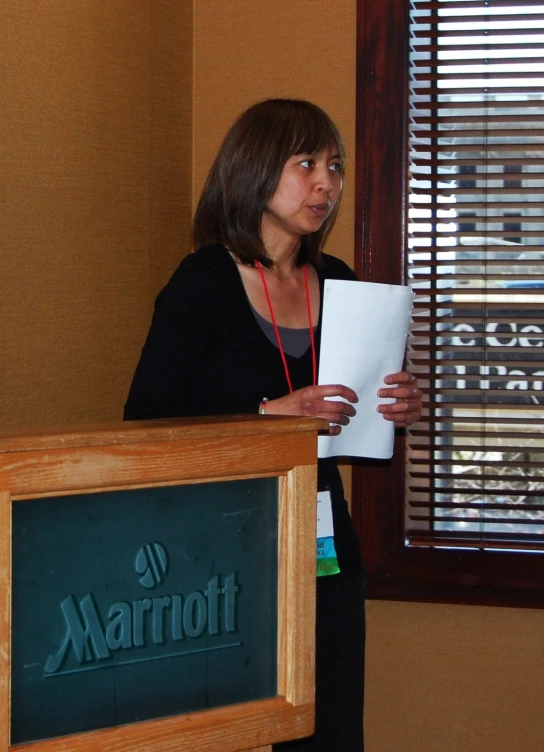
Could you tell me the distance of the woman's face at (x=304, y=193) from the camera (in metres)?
1.74

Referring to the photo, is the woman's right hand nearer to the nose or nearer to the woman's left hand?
the woman's left hand

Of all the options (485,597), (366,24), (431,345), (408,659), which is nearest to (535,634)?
(485,597)

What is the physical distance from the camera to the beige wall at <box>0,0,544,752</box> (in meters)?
1.75

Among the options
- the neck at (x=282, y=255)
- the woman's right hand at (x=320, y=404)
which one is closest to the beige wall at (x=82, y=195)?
the neck at (x=282, y=255)

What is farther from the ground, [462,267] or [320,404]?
[462,267]

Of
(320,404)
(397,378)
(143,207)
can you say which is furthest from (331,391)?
(143,207)

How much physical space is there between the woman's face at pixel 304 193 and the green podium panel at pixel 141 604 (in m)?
0.85

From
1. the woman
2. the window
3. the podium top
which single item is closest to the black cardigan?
the woman

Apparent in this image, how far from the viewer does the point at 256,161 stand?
5.73ft

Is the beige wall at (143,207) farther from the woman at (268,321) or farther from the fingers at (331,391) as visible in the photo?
the fingers at (331,391)

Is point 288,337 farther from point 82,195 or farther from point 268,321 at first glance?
point 82,195

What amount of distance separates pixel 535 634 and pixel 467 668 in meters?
0.20

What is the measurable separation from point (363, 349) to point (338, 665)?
0.58 m

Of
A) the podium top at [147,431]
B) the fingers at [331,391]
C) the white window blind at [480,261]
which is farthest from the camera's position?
the white window blind at [480,261]
